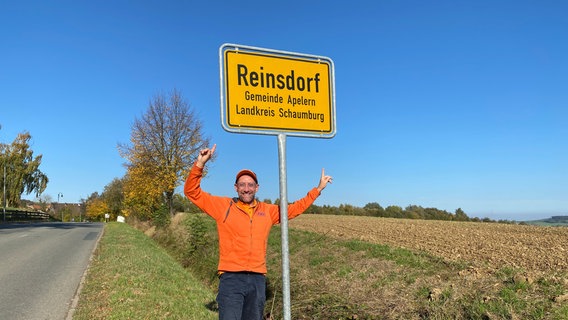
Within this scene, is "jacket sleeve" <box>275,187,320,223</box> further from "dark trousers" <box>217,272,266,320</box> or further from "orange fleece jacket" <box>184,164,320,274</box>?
"dark trousers" <box>217,272,266,320</box>

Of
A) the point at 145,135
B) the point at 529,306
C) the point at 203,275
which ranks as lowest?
the point at 203,275

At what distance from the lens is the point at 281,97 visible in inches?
109

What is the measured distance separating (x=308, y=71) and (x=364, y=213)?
138 feet

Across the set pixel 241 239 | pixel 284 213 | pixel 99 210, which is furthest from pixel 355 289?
pixel 99 210

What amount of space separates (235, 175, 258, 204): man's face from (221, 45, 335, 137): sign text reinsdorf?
0.76m

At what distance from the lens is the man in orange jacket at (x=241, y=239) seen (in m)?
3.15

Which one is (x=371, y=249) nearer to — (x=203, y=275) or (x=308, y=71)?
(x=203, y=275)

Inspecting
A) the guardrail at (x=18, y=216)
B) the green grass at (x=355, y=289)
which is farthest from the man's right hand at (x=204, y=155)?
the guardrail at (x=18, y=216)

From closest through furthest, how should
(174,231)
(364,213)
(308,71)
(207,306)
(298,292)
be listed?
1. (308,71)
2. (207,306)
3. (298,292)
4. (174,231)
5. (364,213)

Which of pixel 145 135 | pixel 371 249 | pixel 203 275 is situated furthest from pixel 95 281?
pixel 145 135

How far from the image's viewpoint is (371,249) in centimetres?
953

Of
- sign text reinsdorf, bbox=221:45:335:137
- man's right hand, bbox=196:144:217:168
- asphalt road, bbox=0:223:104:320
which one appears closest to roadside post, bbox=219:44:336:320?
sign text reinsdorf, bbox=221:45:335:137

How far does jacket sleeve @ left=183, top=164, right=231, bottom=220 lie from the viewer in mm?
3109

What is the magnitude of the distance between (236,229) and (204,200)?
0.34 meters
